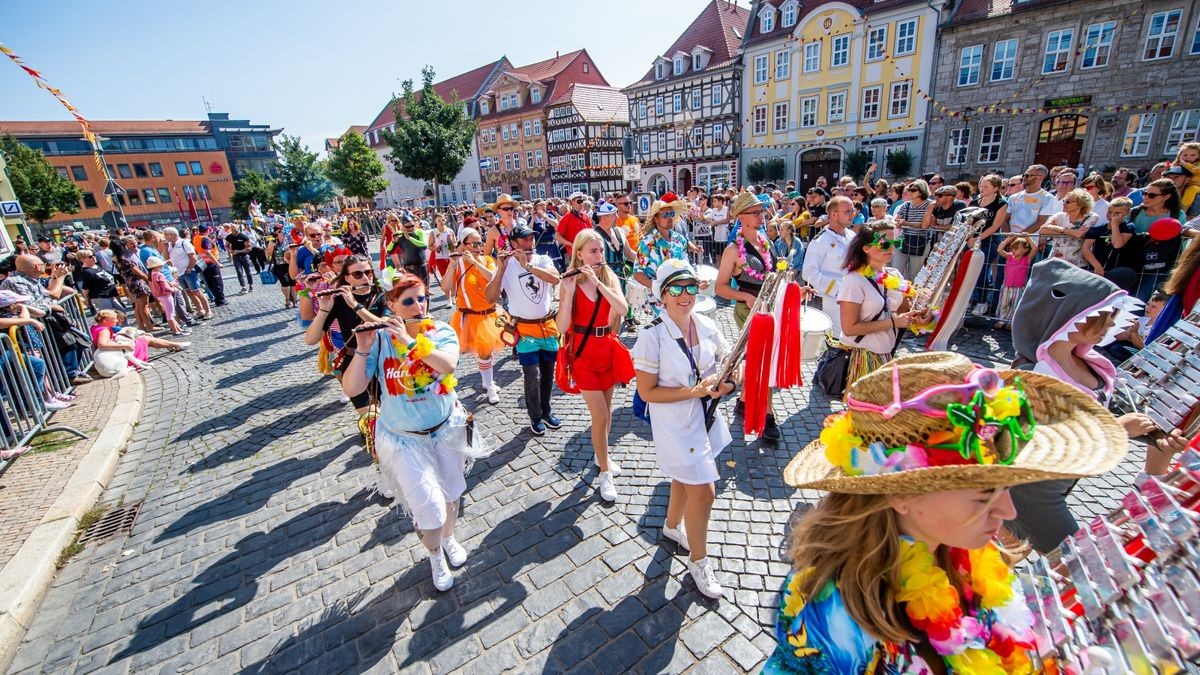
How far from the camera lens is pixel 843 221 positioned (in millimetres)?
5223

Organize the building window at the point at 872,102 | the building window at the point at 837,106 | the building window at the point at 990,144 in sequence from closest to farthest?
the building window at the point at 990,144 → the building window at the point at 872,102 → the building window at the point at 837,106

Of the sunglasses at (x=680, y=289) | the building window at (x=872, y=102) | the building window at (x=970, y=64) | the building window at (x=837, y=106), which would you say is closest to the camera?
the sunglasses at (x=680, y=289)

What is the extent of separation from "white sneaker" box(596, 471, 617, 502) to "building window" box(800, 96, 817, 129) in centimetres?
2992

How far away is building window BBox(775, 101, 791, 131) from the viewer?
96.4 ft

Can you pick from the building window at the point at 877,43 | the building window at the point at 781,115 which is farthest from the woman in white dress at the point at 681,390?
the building window at the point at 781,115

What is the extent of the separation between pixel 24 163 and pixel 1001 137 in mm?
65123

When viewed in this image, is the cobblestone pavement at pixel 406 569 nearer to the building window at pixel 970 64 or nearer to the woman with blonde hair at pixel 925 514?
the woman with blonde hair at pixel 925 514

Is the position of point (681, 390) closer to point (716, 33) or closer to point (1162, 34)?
point (1162, 34)

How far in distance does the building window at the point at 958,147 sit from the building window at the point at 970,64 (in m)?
2.09

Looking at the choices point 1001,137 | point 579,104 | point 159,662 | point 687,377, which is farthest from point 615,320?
point 579,104

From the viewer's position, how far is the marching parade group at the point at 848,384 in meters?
1.38

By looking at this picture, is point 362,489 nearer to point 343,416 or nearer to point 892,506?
point 343,416

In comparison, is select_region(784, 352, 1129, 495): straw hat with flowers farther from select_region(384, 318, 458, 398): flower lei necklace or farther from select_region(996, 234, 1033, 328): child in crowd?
select_region(996, 234, 1033, 328): child in crowd

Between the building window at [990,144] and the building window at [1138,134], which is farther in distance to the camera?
the building window at [990,144]
